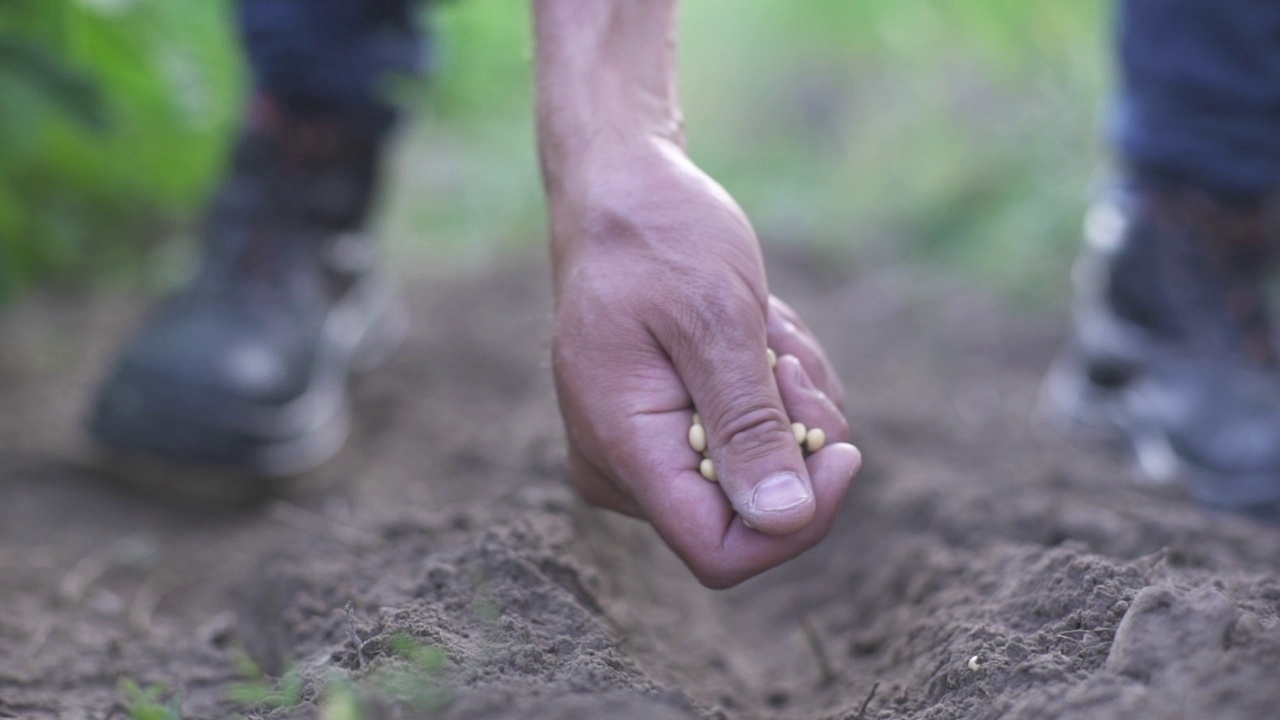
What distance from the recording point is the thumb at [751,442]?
3.52ft

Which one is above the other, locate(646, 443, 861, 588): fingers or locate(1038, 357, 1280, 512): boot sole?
locate(646, 443, 861, 588): fingers

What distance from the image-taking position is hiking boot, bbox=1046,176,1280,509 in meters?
2.07

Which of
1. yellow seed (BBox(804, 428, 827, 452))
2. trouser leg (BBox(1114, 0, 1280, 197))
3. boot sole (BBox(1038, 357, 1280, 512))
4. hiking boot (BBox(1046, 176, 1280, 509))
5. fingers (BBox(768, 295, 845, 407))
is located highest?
trouser leg (BBox(1114, 0, 1280, 197))

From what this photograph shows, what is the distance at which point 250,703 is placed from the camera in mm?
1203

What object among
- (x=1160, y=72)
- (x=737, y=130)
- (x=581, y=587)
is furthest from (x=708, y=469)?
(x=737, y=130)

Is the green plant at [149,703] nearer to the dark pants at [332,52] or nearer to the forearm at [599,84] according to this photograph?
the forearm at [599,84]

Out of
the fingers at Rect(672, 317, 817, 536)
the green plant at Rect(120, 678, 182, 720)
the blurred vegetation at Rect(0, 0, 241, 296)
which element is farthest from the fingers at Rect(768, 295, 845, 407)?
the blurred vegetation at Rect(0, 0, 241, 296)

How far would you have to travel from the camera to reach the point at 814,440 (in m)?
1.17

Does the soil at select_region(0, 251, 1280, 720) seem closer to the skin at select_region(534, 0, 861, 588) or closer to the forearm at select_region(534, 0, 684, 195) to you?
the skin at select_region(534, 0, 861, 588)

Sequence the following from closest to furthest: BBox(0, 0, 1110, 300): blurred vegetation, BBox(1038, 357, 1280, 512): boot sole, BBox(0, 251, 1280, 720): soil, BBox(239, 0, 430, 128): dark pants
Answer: BBox(0, 251, 1280, 720): soil, BBox(1038, 357, 1280, 512): boot sole, BBox(239, 0, 430, 128): dark pants, BBox(0, 0, 1110, 300): blurred vegetation

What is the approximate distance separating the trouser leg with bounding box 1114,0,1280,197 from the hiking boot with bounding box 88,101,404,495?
1525mm

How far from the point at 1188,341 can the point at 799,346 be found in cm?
134

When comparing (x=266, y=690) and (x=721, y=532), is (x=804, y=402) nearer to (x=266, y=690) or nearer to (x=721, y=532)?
(x=721, y=532)

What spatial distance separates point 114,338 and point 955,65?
324 cm
